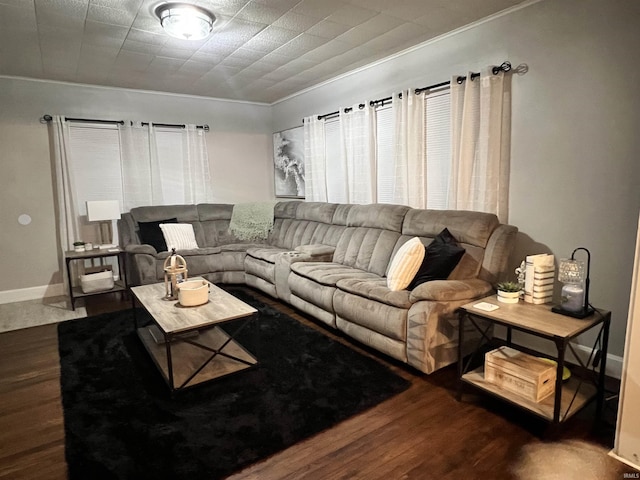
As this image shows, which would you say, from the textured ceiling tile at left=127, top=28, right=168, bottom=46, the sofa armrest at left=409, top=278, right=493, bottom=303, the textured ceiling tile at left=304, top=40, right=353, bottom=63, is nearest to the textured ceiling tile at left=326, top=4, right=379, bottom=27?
the textured ceiling tile at left=304, top=40, right=353, bottom=63

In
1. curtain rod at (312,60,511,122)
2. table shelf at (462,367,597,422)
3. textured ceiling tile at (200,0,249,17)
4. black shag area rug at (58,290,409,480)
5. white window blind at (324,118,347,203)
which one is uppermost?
textured ceiling tile at (200,0,249,17)

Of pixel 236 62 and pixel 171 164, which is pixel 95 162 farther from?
pixel 236 62

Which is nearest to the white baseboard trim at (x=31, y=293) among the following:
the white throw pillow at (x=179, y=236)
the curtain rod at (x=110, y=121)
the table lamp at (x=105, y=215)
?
the table lamp at (x=105, y=215)

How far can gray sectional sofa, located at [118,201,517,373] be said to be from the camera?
2572mm

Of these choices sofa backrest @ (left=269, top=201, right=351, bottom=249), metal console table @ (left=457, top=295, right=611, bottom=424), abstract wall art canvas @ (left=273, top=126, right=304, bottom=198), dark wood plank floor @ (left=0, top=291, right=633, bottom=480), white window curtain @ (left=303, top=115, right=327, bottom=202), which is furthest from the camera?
abstract wall art canvas @ (left=273, top=126, right=304, bottom=198)

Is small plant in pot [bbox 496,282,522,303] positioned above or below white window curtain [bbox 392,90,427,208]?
below

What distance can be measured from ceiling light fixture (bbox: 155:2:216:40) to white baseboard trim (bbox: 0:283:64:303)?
11.7 feet

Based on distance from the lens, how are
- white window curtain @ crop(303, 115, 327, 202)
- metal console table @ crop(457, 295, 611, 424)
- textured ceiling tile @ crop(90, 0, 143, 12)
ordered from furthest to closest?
1. white window curtain @ crop(303, 115, 327, 202)
2. textured ceiling tile @ crop(90, 0, 143, 12)
3. metal console table @ crop(457, 295, 611, 424)

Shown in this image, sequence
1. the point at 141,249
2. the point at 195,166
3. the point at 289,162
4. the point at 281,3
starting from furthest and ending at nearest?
1. the point at 289,162
2. the point at 195,166
3. the point at 141,249
4. the point at 281,3

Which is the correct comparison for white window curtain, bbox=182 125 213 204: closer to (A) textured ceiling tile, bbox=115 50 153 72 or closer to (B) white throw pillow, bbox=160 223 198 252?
(B) white throw pillow, bbox=160 223 198 252

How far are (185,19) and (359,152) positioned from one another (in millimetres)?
2196

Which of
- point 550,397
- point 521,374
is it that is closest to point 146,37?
point 521,374

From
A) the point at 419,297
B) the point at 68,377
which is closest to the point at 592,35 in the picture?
the point at 419,297

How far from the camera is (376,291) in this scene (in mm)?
2830
